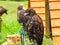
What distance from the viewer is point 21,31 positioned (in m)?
3.59

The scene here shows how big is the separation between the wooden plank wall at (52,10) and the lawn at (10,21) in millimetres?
142

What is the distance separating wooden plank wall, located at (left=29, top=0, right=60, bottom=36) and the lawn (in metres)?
0.14

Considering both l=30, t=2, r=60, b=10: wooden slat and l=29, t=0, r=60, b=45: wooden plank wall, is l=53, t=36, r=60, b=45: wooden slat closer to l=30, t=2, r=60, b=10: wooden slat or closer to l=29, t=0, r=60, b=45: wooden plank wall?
l=29, t=0, r=60, b=45: wooden plank wall

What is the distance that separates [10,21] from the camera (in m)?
4.12

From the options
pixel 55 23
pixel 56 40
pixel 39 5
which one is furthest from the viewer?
pixel 39 5

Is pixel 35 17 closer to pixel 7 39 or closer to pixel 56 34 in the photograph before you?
pixel 7 39

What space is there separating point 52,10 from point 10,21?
0.61 m

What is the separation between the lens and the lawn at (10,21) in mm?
3879

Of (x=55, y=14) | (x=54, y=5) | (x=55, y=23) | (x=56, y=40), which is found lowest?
(x=56, y=40)

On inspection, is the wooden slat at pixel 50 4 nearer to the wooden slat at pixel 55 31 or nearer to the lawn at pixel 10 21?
the lawn at pixel 10 21

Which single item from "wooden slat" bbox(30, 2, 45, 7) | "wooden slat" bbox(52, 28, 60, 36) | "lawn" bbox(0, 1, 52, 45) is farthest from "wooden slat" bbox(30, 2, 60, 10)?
"wooden slat" bbox(52, 28, 60, 36)

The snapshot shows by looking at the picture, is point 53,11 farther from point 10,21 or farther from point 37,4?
point 10,21

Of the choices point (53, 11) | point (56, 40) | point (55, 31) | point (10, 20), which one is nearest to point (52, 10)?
point (53, 11)

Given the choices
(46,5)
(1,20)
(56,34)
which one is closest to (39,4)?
(46,5)
